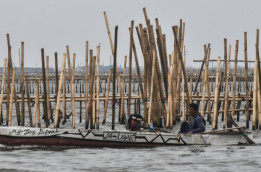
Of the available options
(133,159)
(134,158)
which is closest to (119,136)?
(134,158)

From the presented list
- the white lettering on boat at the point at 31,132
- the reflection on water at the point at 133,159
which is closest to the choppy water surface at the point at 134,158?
the reflection on water at the point at 133,159

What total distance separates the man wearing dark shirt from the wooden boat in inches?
8.2

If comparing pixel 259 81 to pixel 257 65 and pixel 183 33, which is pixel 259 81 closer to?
pixel 257 65

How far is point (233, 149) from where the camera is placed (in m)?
21.1

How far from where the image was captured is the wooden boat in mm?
20766

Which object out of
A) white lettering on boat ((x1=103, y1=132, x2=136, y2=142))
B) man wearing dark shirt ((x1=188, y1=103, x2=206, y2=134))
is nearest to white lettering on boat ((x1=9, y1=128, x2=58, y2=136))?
white lettering on boat ((x1=103, y1=132, x2=136, y2=142))

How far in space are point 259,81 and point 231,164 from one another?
6.74 m

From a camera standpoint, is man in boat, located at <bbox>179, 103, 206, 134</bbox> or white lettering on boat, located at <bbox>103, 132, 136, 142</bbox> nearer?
man in boat, located at <bbox>179, 103, 206, 134</bbox>

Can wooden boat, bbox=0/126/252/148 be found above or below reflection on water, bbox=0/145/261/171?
above

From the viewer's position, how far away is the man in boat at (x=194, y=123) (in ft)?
65.7

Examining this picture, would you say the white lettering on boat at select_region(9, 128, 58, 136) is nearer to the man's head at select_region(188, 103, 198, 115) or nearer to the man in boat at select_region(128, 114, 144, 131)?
the man in boat at select_region(128, 114, 144, 131)

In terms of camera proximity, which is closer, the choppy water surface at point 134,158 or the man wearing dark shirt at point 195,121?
the choppy water surface at point 134,158

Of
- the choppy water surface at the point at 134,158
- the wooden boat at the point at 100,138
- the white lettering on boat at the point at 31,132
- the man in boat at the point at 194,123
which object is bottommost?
the choppy water surface at the point at 134,158

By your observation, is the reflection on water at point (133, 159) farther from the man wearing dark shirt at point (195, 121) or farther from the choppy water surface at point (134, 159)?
A: the man wearing dark shirt at point (195, 121)
